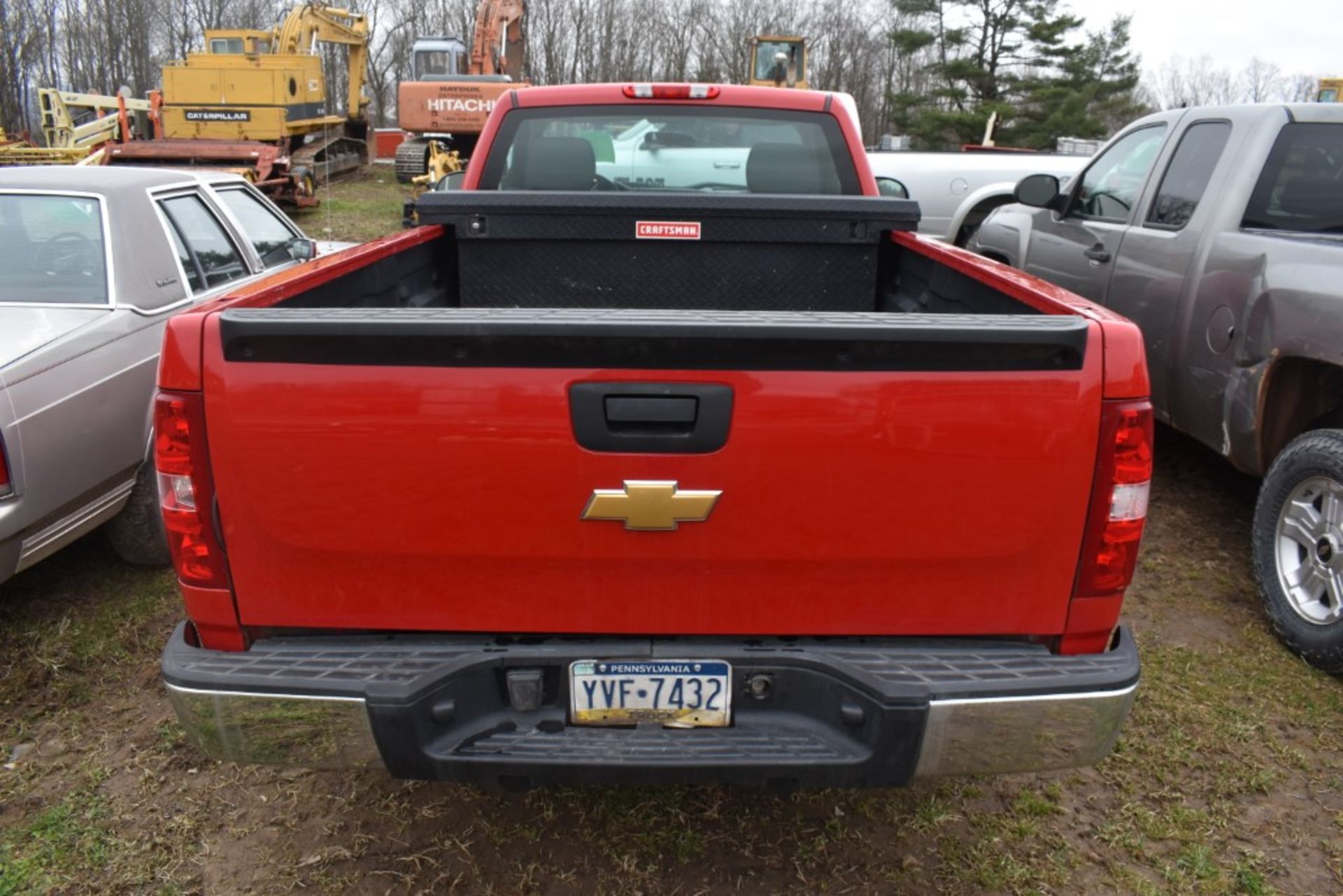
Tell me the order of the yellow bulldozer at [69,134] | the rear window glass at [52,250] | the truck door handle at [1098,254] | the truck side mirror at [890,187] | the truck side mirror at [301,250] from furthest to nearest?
the yellow bulldozer at [69,134], the truck side mirror at [301,250], the truck side mirror at [890,187], the truck door handle at [1098,254], the rear window glass at [52,250]

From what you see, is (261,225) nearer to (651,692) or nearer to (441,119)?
(651,692)

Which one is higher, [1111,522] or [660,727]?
[1111,522]

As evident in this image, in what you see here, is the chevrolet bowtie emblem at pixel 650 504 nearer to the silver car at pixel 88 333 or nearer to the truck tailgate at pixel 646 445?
the truck tailgate at pixel 646 445

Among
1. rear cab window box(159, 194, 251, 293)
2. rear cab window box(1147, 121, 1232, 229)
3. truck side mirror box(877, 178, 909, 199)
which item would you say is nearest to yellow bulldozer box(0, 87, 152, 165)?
rear cab window box(159, 194, 251, 293)

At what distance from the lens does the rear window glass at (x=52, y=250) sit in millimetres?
4191

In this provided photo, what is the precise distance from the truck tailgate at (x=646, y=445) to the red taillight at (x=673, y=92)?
8.30 ft

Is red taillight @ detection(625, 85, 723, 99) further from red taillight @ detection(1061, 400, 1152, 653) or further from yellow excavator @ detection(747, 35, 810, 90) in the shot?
yellow excavator @ detection(747, 35, 810, 90)

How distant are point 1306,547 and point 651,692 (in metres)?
2.98

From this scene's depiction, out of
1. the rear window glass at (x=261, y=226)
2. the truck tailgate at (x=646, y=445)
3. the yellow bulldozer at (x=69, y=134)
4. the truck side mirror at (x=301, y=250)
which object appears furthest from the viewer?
the yellow bulldozer at (x=69, y=134)

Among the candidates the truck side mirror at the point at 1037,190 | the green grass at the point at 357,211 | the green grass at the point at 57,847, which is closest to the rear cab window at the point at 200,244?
the green grass at the point at 57,847

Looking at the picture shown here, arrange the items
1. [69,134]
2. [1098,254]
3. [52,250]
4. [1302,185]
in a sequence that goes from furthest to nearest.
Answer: [69,134] → [1098,254] → [1302,185] → [52,250]

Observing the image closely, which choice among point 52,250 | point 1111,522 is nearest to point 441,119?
point 52,250

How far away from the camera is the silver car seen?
11.6 ft

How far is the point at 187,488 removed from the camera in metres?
2.08
